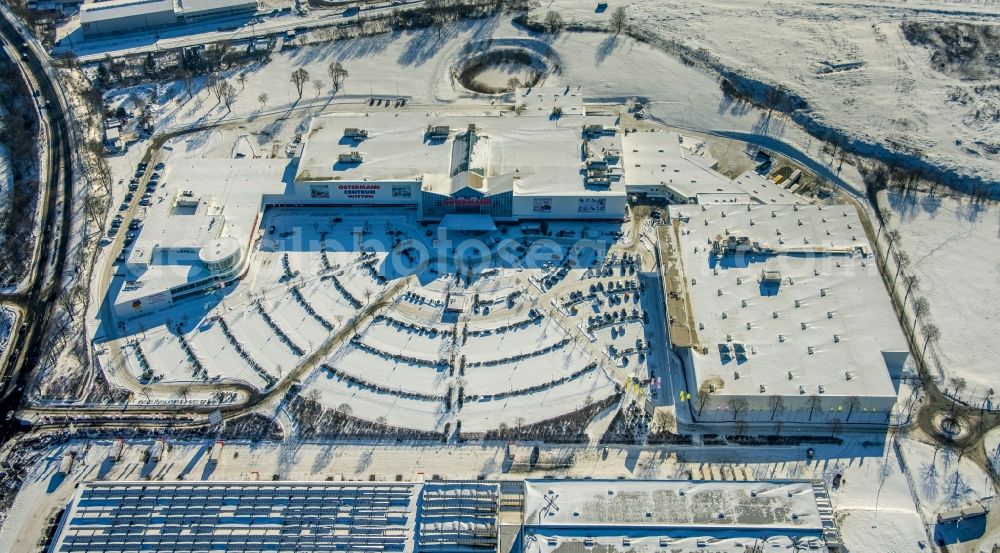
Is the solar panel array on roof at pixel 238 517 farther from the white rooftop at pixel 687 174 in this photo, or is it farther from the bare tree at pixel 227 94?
the bare tree at pixel 227 94

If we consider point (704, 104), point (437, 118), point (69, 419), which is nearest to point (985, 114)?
point (704, 104)

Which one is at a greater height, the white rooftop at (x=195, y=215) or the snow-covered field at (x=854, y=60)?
the snow-covered field at (x=854, y=60)

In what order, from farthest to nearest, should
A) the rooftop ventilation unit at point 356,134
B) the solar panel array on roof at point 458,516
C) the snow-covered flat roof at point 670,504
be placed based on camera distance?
the rooftop ventilation unit at point 356,134 → the snow-covered flat roof at point 670,504 → the solar panel array on roof at point 458,516

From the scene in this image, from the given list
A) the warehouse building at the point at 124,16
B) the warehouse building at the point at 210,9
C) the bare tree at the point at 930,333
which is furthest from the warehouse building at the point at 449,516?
the warehouse building at the point at 210,9

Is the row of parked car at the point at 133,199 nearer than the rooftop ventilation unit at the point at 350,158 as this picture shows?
Yes

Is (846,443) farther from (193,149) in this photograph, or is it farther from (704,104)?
(193,149)

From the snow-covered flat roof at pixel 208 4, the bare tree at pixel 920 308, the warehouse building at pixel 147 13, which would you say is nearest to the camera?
the bare tree at pixel 920 308

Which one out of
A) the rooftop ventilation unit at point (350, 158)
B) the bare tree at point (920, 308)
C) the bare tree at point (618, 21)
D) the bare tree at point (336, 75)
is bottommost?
the rooftop ventilation unit at point (350, 158)
